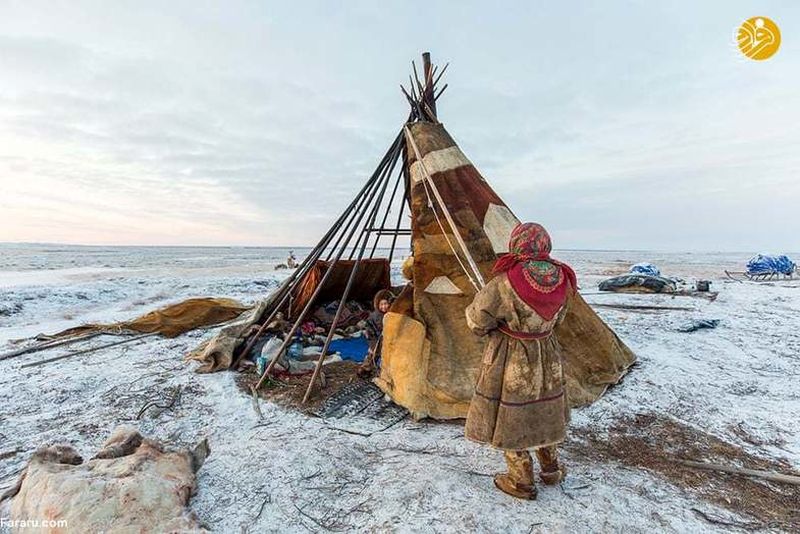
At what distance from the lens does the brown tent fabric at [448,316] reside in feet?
14.3

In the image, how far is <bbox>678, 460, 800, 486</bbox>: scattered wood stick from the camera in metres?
3.10

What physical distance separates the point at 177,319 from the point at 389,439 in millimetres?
6759

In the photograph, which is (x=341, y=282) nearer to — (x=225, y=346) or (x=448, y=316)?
(x=225, y=346)

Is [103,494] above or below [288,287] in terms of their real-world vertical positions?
below

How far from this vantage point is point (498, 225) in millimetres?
5141

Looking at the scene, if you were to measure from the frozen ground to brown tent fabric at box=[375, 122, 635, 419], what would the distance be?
315 mm

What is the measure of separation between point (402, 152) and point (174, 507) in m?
5.08

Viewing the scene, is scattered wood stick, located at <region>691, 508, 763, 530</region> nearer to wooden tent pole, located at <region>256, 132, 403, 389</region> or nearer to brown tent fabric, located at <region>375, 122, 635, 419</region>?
brown tent fabric, located at <region>375, 122, 635, 419</region>

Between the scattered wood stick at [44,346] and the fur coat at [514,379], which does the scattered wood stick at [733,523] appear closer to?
the fur coat at [514,379]

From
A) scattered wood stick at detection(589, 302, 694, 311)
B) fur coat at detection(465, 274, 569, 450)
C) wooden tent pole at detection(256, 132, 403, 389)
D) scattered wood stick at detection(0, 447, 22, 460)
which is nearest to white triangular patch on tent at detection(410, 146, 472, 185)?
wooden tent pole at detection(256, 132, 403, 389)

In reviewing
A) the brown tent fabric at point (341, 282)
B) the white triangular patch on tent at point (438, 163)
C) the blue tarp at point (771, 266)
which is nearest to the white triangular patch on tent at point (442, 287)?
the white triangular patch on tent at point (438, 163)

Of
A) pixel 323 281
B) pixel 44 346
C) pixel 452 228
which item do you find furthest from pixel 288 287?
pixel 44 346

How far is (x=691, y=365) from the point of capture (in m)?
6.02

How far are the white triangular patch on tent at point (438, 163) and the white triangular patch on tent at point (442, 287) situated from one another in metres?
1.40
